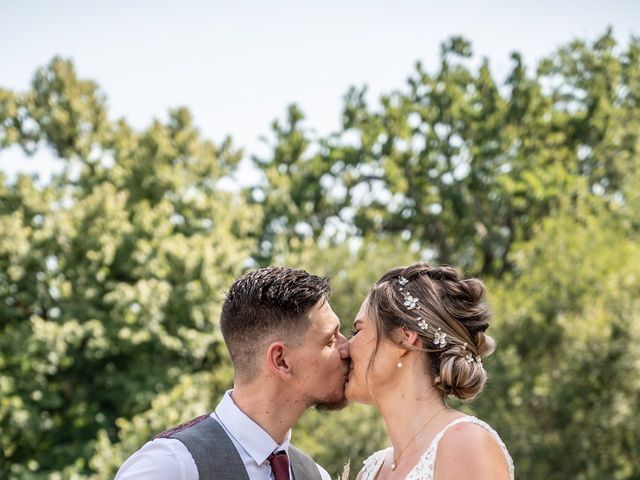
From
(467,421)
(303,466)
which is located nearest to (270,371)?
(303,466)

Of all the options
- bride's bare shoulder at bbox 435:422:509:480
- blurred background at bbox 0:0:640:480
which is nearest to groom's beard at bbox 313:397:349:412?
bride's bare shoulder at bbox 435:422:509:480

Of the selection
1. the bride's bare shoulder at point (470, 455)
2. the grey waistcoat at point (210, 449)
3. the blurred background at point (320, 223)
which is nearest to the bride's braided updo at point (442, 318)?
the bride's bare shoulder at point (470, 455)

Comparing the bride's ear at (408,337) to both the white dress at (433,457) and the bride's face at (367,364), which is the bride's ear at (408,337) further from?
the white dress at (433,457)

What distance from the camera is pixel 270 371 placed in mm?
3512

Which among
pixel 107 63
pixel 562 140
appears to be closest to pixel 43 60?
pixel 107 63

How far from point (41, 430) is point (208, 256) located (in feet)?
14.0

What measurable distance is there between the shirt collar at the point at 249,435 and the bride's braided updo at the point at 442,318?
22.7 inches

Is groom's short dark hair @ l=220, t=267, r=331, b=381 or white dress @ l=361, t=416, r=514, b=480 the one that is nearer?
white dress @ l=361, t=416, r=514, b=480

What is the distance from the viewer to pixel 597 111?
25.4m

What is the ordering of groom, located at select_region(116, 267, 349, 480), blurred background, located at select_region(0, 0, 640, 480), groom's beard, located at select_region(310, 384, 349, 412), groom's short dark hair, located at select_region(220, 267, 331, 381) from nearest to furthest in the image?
groom, located at select_region(116, 267, 349, 480) < groom's short dark hair, located at select_region(220, 267, 331, 381) < groom's beard, located at select_region(310, 384, 349, 412) < blurred background, located at select_region(0, 0, 640, 480)

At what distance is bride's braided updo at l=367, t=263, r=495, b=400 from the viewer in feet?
11.4

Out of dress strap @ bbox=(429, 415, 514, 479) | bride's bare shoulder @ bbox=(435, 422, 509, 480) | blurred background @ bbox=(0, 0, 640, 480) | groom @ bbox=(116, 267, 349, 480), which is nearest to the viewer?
bride's bare shoulder @ bbox=(435, 422, 509, 480)

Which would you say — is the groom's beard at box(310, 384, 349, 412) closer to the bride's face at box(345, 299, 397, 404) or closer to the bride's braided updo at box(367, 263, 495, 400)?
the bride's face at box(345, 299, 397, 404)

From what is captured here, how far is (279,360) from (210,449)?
41 cm
